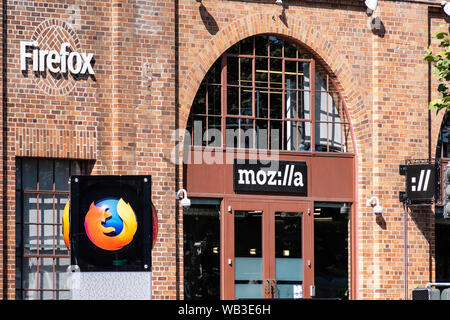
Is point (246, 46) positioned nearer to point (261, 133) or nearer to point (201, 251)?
point (261, 133)

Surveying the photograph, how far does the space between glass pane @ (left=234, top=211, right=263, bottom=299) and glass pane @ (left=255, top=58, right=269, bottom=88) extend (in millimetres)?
2636

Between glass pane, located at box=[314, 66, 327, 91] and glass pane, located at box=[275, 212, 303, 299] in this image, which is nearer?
glass pane, located at box=[275, 212, 303, 299]

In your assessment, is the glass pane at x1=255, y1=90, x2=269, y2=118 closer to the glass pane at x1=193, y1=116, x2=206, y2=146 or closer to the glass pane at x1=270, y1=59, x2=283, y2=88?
the glass pane at x1=270, y1=59, x2=283, y2=88

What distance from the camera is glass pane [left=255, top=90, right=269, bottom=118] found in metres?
19.0

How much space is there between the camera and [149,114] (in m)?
17.8

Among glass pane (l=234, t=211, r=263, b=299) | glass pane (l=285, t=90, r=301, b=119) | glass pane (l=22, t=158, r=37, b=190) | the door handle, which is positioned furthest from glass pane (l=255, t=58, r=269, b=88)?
glass pane (l=22, t=158, r=37, b=190)

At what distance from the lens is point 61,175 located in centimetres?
1741

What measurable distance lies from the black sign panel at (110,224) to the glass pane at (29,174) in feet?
26.5

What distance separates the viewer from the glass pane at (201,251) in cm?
1812

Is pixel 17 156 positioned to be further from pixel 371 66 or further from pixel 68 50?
pixel 371 66

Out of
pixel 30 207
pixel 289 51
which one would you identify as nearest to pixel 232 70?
pixel 289 51

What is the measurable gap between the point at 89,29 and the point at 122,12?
2.33ft

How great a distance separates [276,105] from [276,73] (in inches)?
26.0
